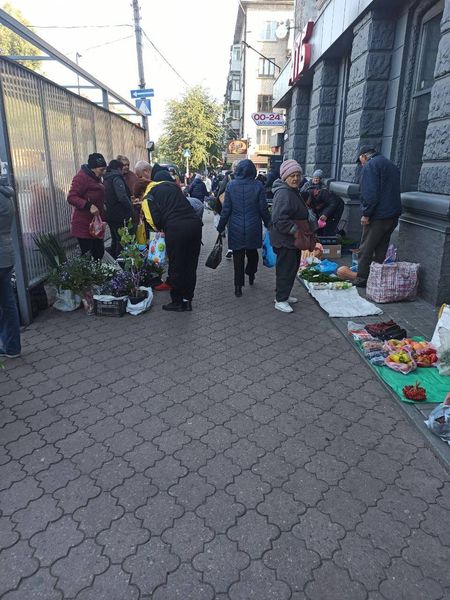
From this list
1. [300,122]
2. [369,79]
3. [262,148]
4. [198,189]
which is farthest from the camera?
[262,148]

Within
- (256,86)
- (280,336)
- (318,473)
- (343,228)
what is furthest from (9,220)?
(256,86)

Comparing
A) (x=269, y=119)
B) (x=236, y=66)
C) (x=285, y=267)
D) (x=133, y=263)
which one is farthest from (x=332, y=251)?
(x=236, y=66)

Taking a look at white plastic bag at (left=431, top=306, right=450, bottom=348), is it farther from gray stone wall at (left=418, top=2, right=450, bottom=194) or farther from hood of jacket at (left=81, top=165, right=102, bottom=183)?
hood of jacket at (left=81, top=165, right=102, bottom=183)

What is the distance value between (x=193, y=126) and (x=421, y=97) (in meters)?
27.1

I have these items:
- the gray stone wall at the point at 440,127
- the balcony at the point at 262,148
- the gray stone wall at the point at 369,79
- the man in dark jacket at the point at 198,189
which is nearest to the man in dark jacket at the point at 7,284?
the gray stone wall at the point at 440,127

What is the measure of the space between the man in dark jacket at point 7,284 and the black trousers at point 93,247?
1.94 m

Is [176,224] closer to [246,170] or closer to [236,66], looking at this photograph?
[246,170]

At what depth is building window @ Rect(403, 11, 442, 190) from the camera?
660 cm

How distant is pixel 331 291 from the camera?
621 centimetres

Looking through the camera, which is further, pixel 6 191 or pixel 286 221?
pixel 286 221

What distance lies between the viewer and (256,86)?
37.4 m

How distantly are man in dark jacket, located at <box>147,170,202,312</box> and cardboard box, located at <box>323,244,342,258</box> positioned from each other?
3462mm

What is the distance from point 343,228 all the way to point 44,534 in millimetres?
7931

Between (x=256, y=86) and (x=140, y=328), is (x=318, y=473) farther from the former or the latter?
(x=256, y=86)
